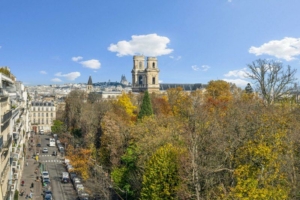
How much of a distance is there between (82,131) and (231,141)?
38214 millimetres

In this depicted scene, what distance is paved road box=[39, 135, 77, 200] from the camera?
40875 millimetres

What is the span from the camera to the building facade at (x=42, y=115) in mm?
107125

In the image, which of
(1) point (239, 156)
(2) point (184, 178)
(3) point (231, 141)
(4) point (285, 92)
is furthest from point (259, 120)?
(4) point (285, 92)

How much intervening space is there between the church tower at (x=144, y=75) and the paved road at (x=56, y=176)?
63999mm

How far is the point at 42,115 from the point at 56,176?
6096 cm

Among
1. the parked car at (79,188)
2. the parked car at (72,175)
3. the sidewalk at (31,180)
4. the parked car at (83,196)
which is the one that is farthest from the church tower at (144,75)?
the parked car at (83,196)

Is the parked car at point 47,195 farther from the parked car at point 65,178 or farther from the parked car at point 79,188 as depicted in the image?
the parked car at point 65,178

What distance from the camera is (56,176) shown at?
50.0m

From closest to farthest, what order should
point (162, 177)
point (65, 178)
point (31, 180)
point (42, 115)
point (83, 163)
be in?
point (162, 177) < point (83, 163) < point (65, 178) < point (31, 180) < point (42, 115)

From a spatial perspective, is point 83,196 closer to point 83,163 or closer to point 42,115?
point 83,163

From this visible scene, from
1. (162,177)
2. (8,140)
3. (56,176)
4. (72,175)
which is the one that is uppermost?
(8,140)

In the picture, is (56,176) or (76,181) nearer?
(76,181)

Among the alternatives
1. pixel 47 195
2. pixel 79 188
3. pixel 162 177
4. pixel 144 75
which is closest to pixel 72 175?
pixel 79 188

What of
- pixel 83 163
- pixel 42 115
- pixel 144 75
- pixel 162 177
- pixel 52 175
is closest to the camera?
pixel 162 177
